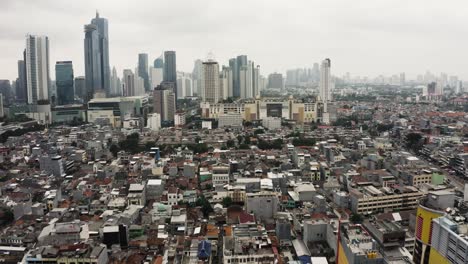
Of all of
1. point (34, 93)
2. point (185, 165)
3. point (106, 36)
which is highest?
point (106, 36)

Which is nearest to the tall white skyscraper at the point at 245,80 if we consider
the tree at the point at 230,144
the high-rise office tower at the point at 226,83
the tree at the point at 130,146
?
the high-rise office tower at the point at 226,83

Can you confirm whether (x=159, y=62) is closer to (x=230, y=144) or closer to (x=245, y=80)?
(x=245, y=80)

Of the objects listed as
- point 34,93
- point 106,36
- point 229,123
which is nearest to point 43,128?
point 34,93

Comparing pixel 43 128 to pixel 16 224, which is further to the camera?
pixel 43 128

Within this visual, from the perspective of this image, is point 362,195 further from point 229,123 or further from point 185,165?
point 229,123

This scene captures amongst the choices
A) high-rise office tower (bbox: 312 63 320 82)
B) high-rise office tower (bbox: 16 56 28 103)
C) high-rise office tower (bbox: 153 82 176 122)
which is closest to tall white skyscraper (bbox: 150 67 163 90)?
high-rise office tower (bbox: 16 56 28 103)

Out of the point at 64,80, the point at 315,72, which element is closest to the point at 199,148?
the point at 64,80
